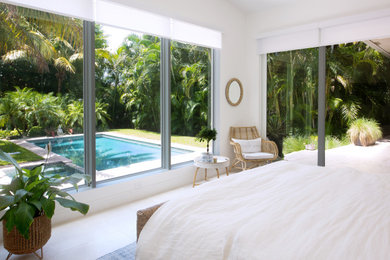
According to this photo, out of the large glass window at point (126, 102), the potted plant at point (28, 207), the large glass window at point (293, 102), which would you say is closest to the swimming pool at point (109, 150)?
the large glass window at point (126, 102)

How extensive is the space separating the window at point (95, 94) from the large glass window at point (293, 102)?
145 cm

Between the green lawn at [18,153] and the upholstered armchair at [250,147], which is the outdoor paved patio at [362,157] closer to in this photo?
the upholstered armchair at [250,147]

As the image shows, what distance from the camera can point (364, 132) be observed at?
421 centimetres

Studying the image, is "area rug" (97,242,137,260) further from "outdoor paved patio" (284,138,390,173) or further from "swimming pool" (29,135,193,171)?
"outdoor paved patio" (284,138,390,173)

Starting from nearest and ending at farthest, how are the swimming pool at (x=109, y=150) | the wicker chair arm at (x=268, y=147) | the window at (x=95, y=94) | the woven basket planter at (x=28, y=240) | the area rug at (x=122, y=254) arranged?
the woven basket planter at (x=28, y=240), the area rug at (x=122, y=254), the window at (x=95, y=94), the swimming pool at (x=109, y=150), the wicker chair arm at (x=268, y=147)

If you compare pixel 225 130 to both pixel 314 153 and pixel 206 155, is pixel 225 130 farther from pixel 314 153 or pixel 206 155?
pixel 314 153

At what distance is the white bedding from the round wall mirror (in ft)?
9.28

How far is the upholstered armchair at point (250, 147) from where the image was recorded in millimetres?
4543

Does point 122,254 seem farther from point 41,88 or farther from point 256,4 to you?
point 256,4

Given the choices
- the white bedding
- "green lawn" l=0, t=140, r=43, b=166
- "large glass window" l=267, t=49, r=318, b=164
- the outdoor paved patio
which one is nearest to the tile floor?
"green lawn" l=0, t=140, r=43, b=166

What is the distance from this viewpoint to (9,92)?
2742 mm

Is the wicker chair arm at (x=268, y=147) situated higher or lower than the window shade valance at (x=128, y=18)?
lower

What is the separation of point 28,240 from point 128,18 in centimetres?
256

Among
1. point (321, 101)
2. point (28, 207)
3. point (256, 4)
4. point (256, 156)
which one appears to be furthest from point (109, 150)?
point (256, 4)
